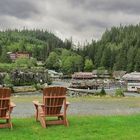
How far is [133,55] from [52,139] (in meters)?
184

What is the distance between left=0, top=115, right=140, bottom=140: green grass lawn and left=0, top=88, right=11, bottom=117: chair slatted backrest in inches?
26.9

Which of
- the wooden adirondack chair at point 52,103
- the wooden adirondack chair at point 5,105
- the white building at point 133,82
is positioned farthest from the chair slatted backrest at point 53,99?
the white building at point 133,82

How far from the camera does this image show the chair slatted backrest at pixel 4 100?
47.1 feet

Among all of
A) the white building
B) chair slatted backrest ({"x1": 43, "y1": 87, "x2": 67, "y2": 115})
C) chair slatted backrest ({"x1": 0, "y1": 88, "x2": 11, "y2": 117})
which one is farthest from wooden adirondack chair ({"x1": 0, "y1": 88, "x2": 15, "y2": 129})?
the white building

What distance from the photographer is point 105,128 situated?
49.4ft

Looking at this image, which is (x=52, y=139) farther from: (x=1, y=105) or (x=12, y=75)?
(x=12, y=75)

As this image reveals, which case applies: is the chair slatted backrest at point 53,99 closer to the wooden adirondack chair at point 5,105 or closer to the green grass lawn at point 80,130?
the green grass lawn at point 80,130

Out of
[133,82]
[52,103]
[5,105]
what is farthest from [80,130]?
[133,82]

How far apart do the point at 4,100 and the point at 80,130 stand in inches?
114

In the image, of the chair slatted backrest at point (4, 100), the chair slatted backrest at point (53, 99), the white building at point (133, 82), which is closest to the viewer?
the chair slatted backrest at point (4, 100)

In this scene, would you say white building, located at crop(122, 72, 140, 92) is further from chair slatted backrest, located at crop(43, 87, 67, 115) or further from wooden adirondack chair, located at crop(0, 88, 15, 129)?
wooden adirondack chair, located at crop(0, 88, 15, 129)

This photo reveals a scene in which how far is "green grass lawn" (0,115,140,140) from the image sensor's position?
13.1 meters

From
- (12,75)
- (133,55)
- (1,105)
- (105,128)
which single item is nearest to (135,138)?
(105,128)

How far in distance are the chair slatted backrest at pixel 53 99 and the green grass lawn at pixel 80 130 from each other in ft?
2.09
